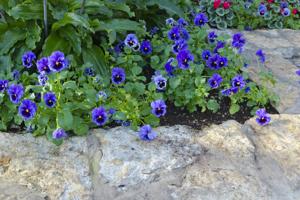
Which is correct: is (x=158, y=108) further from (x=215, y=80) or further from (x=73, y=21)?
(x=73, y=21)

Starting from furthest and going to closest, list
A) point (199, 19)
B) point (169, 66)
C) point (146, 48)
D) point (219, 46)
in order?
point (199, 19), point (219, 46), point (146, 48), point (169, 66)

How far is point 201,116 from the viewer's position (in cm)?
302

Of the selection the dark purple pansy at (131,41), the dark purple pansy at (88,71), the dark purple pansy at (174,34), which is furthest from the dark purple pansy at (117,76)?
the dark purple pansy at (174,34)

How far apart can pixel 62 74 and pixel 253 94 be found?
119cm

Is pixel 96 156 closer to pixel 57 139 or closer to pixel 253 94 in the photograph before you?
pixel 57 139

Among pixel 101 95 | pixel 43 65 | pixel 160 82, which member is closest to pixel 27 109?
pixel 43 65

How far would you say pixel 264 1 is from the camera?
4.96 m

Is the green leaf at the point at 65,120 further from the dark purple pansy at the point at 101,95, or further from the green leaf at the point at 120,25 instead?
the green leaf at the point at 120,25

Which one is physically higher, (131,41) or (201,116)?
(131,41)

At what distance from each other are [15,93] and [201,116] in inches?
42.6

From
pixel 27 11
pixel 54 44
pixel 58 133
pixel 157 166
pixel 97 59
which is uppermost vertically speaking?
pixel 27 11

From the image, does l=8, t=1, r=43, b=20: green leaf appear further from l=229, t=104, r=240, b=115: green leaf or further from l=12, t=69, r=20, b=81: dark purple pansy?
l=229, t=104, r=240, b=115: green leaf

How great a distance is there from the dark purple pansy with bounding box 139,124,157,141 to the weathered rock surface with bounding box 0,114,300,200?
4 centimetres

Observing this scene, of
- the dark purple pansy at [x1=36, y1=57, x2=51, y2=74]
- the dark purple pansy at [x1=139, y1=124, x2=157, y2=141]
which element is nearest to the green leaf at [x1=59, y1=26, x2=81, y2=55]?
the dark purple pansy at [x1=36, y1=57, x2=51, y2=74]
